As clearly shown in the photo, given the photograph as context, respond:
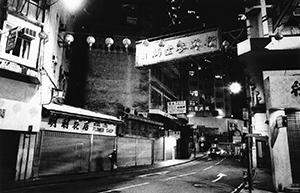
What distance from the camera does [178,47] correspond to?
1241 cm

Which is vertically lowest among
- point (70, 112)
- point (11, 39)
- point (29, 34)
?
point (70, 112)

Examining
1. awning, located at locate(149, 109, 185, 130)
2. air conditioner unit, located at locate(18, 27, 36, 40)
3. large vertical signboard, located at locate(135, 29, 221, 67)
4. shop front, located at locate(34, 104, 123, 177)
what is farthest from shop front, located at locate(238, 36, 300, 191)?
awning, located at locate(149, 109, 185, 130)

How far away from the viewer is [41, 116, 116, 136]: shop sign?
17.0 m

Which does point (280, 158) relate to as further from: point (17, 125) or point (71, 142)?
point (17, 125)

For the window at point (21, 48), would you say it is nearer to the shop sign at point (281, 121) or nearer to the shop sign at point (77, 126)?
the shop sign at point (77, 126)

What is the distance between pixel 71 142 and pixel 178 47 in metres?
12.3

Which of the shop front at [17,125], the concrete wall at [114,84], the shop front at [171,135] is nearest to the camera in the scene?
the shop front at [17,125]

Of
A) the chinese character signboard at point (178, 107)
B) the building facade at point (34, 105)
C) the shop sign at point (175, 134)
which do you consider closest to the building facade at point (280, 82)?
the chinese character signboard at point (178, 107)

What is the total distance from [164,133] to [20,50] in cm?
2516

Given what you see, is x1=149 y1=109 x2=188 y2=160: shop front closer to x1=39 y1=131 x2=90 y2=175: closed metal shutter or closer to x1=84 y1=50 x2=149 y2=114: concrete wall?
x1=84 y1=50 x2=149 y2=114: concrete wall

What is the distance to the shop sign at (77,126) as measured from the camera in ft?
55.9

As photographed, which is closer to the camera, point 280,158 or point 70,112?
point 280,158

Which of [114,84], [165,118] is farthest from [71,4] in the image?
[165,118]

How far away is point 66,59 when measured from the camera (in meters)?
24.4
